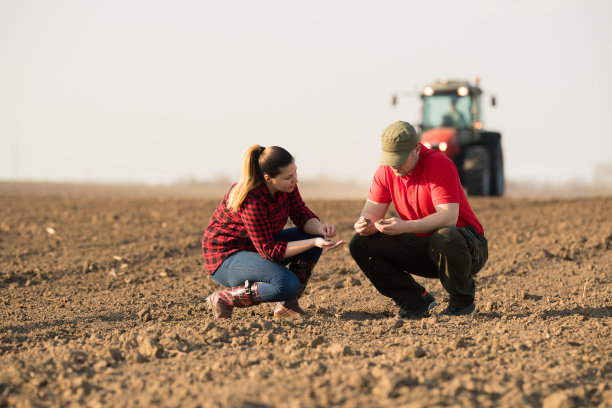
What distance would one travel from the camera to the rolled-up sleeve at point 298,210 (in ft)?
14.6

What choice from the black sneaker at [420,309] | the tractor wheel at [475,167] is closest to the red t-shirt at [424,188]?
the black sneaker at [420,309]

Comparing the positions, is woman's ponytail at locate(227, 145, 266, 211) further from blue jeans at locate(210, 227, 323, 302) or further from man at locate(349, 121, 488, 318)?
man at locate(349, 121, 488, 318)

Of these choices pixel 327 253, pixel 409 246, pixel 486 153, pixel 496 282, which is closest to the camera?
pixel 409 246

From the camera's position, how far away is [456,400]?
9.02 feet

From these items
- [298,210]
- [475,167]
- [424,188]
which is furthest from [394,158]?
[475,167]

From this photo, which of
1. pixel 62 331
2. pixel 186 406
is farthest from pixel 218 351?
pixel 62 331

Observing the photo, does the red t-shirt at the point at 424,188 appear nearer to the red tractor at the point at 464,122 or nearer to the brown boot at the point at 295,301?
the brown boot at the point at 295,301

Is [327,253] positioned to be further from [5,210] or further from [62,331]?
[5,210]

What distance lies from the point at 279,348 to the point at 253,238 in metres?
0.80

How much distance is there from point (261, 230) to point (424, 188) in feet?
3.56

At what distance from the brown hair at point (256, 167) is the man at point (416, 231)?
65 centimetres

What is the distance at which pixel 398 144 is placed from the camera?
4055mm

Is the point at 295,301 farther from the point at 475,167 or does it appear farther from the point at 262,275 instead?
the point at 475,167

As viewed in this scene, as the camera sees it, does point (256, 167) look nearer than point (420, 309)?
Yes
